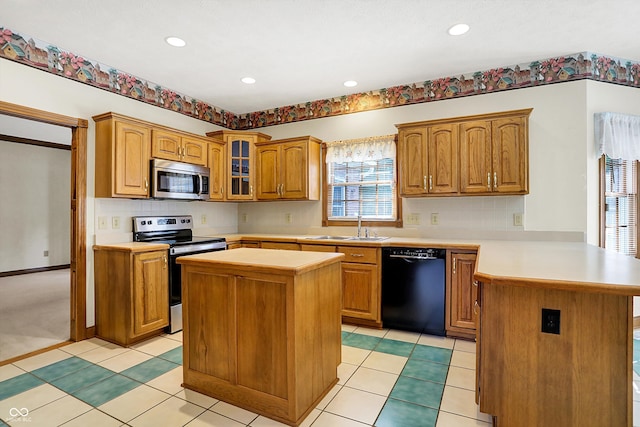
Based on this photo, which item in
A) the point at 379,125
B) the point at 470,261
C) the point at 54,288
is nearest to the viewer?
the point at 470,261

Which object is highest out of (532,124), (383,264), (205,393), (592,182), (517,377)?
(532,124)

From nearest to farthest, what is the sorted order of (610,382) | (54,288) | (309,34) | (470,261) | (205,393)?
(610,382) < (205,393) < (309,34) < (470,261) < (54,288)

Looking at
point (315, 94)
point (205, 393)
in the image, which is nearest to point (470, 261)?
point (205, 393)

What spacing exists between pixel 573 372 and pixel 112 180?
360cm

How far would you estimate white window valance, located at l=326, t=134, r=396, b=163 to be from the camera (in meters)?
3.91

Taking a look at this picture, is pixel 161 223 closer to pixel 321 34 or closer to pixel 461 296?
pixel 321 34

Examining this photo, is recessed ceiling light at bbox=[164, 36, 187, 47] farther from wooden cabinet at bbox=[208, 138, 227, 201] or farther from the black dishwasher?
the black dishwasher

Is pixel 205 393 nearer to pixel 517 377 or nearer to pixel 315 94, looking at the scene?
pixel 517 377

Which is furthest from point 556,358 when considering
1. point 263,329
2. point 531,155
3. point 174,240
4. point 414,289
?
point 174,240

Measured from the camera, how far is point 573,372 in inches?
58.4

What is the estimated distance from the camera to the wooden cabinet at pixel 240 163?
434cm

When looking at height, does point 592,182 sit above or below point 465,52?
below

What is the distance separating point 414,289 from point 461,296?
42 cm

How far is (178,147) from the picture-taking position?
3701 millimetres
